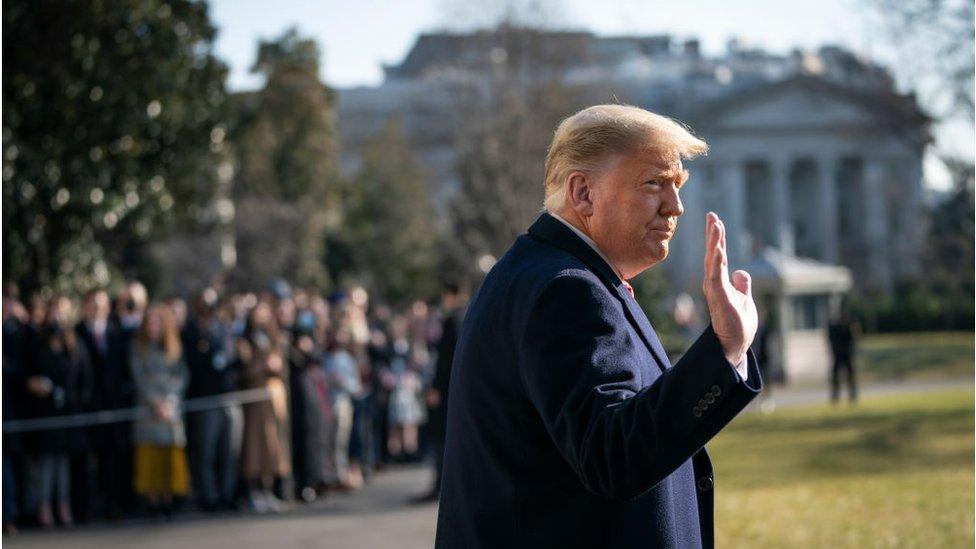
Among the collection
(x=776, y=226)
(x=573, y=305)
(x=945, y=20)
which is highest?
(x=945, y=20)

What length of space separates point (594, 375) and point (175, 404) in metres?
11.3

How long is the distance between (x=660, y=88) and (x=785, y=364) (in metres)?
63.6

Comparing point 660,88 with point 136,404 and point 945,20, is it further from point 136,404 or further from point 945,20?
point 136,404

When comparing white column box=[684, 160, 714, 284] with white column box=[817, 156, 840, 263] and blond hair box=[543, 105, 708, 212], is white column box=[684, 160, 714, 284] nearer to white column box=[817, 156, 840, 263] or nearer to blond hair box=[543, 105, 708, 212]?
white column box=[817, 156, 840, 263]

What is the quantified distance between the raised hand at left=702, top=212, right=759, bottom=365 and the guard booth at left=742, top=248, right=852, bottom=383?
3821cm

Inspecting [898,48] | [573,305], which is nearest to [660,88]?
[898,48]

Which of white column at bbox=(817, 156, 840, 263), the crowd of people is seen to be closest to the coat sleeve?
the crowd of people

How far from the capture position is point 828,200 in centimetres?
11225

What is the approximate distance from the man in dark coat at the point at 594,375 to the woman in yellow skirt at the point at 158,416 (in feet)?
35.2

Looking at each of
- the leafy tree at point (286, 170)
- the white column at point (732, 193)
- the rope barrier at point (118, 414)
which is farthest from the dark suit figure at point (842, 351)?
the white column at point (732, 193)

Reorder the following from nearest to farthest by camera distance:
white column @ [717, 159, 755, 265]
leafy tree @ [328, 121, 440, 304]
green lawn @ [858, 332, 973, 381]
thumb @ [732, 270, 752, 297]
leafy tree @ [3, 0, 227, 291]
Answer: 1. thumb @ [732, 270, 752, 297]
2. leafy tree @ [3, 0, 227, 291]
3. green lawn @ [858, 332, 973, 381]
4. leafy tree @ [328, 121, 440, 304]
5. white column @ [717, 159, 755, 265]

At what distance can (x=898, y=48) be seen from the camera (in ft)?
93.5

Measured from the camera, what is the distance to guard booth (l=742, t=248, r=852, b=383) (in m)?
41.6

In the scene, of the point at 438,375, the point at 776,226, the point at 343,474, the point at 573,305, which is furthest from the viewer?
the point at 776,226
